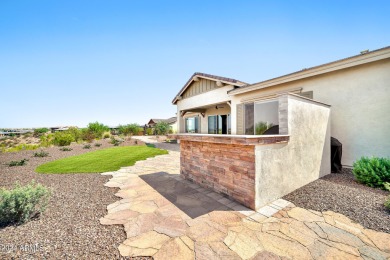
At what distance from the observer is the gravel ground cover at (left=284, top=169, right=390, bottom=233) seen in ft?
8.69

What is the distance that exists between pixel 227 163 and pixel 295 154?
5.63ft

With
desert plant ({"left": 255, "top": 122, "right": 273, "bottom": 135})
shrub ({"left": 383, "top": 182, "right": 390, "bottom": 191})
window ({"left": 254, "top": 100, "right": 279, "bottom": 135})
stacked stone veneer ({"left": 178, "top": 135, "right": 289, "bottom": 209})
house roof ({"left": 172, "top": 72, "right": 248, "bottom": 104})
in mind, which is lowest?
shrub ({"left": 383, "top": 182, "right": 390, "bottom": 191})

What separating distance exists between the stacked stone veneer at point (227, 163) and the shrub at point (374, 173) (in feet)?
8.80

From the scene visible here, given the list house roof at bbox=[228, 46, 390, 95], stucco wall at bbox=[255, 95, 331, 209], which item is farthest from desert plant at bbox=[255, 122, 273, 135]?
stucco wall at bbox=[255, 95, 331, 209]

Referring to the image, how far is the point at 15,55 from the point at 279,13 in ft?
56.2

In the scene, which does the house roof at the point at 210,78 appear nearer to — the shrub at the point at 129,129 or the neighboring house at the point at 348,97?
the neighboring house at the point at 348,97

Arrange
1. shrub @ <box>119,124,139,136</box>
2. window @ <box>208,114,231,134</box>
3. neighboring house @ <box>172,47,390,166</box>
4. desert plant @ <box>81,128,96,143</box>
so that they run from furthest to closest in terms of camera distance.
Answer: shrub @ <box>119,124,139,136</box>, desert plant @ <box>81,128,96,143</box>, window @ <box>208,114,231,134</box>, neighboring house @ <box>172,47,390,166</box>

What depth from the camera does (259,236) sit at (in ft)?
7.46

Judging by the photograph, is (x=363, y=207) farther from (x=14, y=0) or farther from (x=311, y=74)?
(x=14, y=0)

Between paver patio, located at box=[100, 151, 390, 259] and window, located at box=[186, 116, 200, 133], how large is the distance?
484 inches

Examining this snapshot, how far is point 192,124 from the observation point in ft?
54.2

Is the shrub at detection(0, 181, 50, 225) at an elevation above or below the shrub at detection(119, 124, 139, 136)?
below

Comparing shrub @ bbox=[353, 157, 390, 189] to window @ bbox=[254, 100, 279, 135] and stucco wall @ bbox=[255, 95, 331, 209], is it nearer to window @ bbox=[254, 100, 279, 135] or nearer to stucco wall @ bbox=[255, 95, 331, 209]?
stucco wall @ bbox=[255, 95, 331, 209]

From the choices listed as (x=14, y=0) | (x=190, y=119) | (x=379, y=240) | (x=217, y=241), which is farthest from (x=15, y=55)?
(x=379, y=240)
